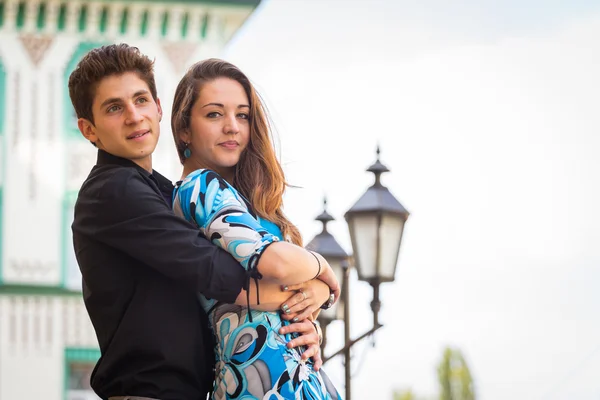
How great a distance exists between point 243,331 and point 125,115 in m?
0.69

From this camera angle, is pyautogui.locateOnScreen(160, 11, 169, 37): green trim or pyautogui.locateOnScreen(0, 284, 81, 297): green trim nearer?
pyautogui.locateOnScreen(0, 284, 81, 297): green trim

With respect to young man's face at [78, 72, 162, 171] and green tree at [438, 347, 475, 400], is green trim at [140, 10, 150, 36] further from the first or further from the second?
green tree at [438, 347, 475, 400]

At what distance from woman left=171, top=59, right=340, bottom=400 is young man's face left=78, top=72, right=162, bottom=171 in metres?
0.17

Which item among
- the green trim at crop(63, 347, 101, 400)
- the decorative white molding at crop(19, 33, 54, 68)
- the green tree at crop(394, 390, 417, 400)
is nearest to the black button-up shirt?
the green trim at crop(63, 347, 101, 400)

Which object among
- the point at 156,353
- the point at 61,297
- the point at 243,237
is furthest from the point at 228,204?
the point at 61,297

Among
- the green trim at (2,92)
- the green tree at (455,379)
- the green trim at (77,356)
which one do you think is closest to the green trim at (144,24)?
the green trim at (2,92)

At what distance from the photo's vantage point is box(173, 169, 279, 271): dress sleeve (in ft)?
10.4

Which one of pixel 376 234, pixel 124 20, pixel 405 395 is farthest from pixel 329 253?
pixel 405 395

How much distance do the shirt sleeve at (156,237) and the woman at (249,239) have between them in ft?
0.21

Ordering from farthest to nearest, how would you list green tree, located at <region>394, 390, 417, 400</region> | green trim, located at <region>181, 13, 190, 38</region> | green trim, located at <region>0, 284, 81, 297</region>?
green tree, located at <region>394, 390, 417, 400</region> < green trim, located at <region>181, 13, 190, 38</region> < green trim, located at <region>0, 284, 81, 297</region>

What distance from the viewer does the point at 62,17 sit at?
1930cm

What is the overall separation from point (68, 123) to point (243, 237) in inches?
649

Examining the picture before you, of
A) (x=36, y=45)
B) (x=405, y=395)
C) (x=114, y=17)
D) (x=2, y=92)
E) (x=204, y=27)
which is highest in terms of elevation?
(x=114, y=17)

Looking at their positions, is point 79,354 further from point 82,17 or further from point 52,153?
point 82,17
